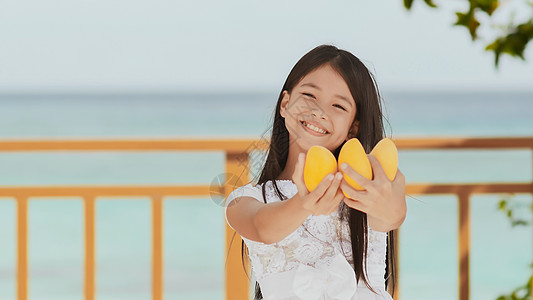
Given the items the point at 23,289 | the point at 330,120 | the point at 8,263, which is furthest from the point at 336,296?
the point at 8,263

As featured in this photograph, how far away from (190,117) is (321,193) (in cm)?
1699

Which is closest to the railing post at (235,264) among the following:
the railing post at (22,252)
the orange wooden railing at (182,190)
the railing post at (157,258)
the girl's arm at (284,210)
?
the orange wooden railing at (182,190)

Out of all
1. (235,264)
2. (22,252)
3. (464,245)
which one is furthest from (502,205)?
(22,252)

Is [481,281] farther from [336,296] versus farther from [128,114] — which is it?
[128,114]

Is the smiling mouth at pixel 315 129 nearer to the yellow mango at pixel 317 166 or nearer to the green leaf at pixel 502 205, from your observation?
the yellow mango at pixel 317 166

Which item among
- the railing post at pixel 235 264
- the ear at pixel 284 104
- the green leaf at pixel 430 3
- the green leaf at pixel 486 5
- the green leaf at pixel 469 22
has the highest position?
the green leaf at pixel 486 5

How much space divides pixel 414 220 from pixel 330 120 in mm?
8101

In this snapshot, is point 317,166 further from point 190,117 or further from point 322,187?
point 190,117

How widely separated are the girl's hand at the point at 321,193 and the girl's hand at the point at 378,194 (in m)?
0.02

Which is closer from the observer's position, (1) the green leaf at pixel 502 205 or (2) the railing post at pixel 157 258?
(2) the railing post at pixel 157 258

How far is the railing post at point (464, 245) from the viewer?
93.0 inches

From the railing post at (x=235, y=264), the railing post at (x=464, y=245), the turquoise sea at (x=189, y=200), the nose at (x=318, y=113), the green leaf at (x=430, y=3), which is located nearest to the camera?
the green leaf at (x=430, y=3)

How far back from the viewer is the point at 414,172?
12.5 metres

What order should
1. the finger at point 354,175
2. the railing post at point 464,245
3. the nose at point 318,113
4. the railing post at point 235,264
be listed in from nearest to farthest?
the finger at point 354,175
the nose at point 318,113
the railing post at point 235,264
the railing post at point 464,245
